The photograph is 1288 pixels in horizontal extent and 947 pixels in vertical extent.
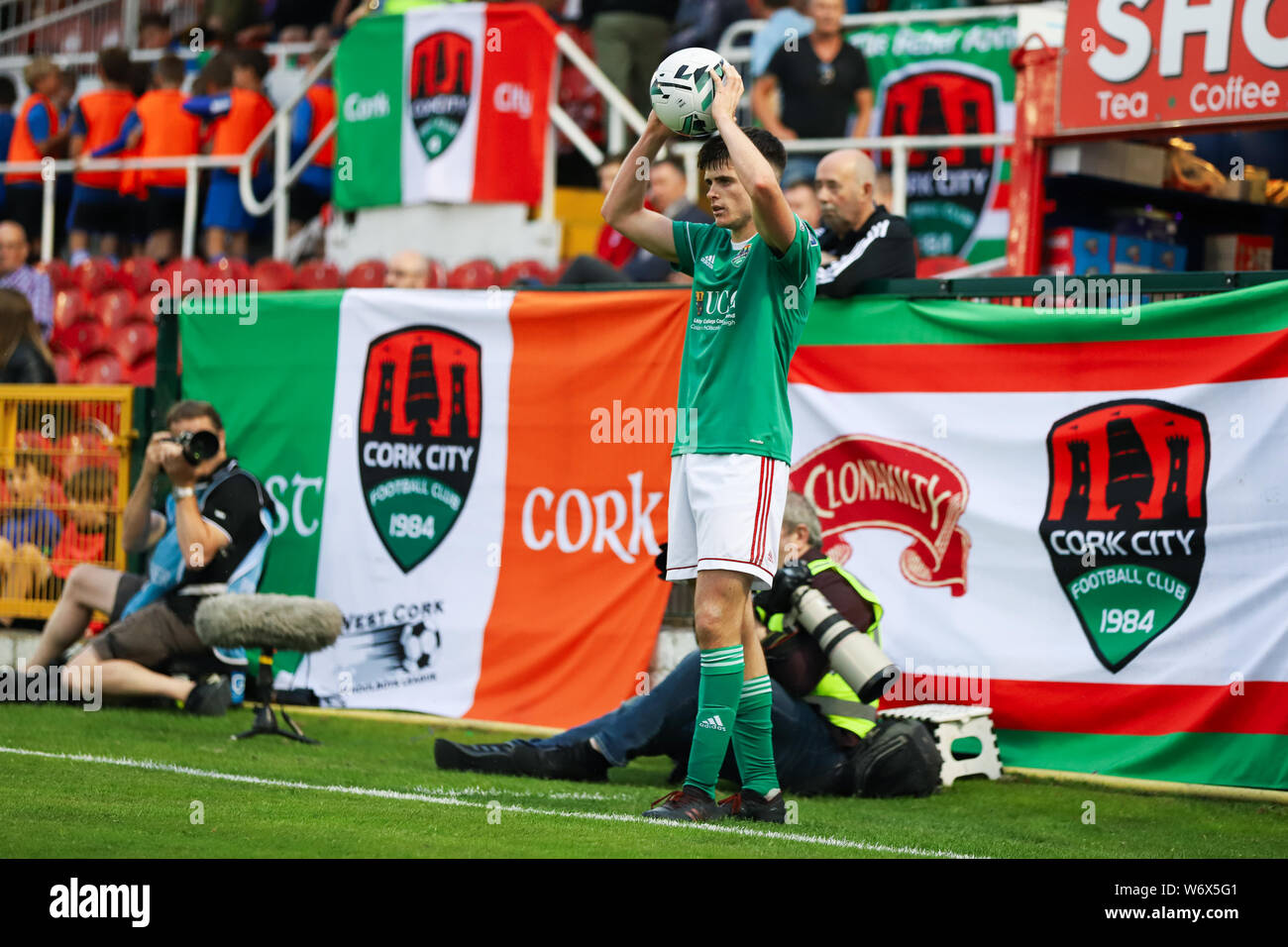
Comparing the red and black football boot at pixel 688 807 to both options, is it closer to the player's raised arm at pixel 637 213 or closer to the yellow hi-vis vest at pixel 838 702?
the yellow hi-vis vest at pixel 838 702

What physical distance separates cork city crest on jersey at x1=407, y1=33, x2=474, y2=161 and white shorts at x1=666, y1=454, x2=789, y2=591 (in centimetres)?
819

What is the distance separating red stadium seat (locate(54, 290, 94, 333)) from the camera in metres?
14.8

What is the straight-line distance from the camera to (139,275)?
15.1 metres

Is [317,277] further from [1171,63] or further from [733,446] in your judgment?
[733,446]

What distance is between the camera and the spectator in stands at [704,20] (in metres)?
14.0

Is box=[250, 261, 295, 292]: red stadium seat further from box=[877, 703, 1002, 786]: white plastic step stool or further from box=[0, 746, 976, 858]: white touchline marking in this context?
box=[877, 703, 1002, 786]: white plastic step stool

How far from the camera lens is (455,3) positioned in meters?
13.7

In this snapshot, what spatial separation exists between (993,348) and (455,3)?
7279 millimetres

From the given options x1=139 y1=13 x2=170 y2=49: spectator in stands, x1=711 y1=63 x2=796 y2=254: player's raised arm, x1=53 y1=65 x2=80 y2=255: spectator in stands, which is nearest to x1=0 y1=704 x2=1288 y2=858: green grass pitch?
x1=711 y1=63 x2=796 y2=254: player's raised arm

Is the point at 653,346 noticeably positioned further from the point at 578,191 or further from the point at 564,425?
the point at 578,191

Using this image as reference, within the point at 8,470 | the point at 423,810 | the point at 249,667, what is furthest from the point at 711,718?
the point at 8,470

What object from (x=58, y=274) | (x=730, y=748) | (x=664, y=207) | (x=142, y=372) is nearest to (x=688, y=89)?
(x=730, y=748)

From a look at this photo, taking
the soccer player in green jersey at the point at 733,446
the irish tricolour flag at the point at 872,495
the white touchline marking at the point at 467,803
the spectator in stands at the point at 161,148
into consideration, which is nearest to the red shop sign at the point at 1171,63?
the irish tricolour flag at the point at 872,495

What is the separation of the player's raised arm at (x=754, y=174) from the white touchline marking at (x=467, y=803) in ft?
5.95
